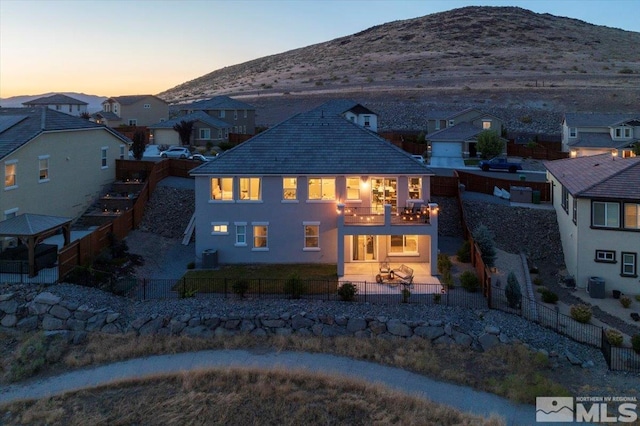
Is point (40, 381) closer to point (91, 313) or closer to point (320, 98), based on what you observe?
point (91, 313)

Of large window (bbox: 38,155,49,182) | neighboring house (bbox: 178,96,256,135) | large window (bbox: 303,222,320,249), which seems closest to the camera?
large window (bbox: 303,222,320,249)

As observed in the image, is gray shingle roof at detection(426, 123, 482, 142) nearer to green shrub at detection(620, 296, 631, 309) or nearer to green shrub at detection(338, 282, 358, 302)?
green shrub at detection(620, 296, 631, 309)

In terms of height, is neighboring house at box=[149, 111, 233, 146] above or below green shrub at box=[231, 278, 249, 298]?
above

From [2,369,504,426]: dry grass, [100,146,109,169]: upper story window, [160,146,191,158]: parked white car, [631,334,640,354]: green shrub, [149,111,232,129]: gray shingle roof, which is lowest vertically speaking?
[2,369,504,426]: dry grass

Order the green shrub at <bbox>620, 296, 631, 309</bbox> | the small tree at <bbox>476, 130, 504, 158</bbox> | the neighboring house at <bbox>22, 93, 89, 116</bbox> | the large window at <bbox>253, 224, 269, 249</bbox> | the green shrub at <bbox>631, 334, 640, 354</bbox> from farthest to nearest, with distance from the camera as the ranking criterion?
the neighboring house at <bbox>22, 93, 89, 116</bbox> < the small tree at <bbox>476, 130, 504, 158</bbox> < the large window at <bbox>253, 224, 269, 249</bbox> < the green shrub at <bbox>620, 296, 631, 309</bbox> < the green shrub at <bbox>631, 334, 640, 354</bbox>

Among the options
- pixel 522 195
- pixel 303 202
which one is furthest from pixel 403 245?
pixel 522 195

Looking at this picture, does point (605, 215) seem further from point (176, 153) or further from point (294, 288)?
point (176, 153)

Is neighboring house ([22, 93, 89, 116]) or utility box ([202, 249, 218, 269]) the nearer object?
utility box ([202, 249, 218, 269])

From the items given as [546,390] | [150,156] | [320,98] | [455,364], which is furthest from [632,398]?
[320,98]

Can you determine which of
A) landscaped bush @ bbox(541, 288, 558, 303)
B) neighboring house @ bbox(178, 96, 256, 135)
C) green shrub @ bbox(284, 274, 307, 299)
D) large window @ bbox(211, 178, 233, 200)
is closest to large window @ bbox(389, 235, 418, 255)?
landscaped bush @ bbox(541, 288, 558, 303)
